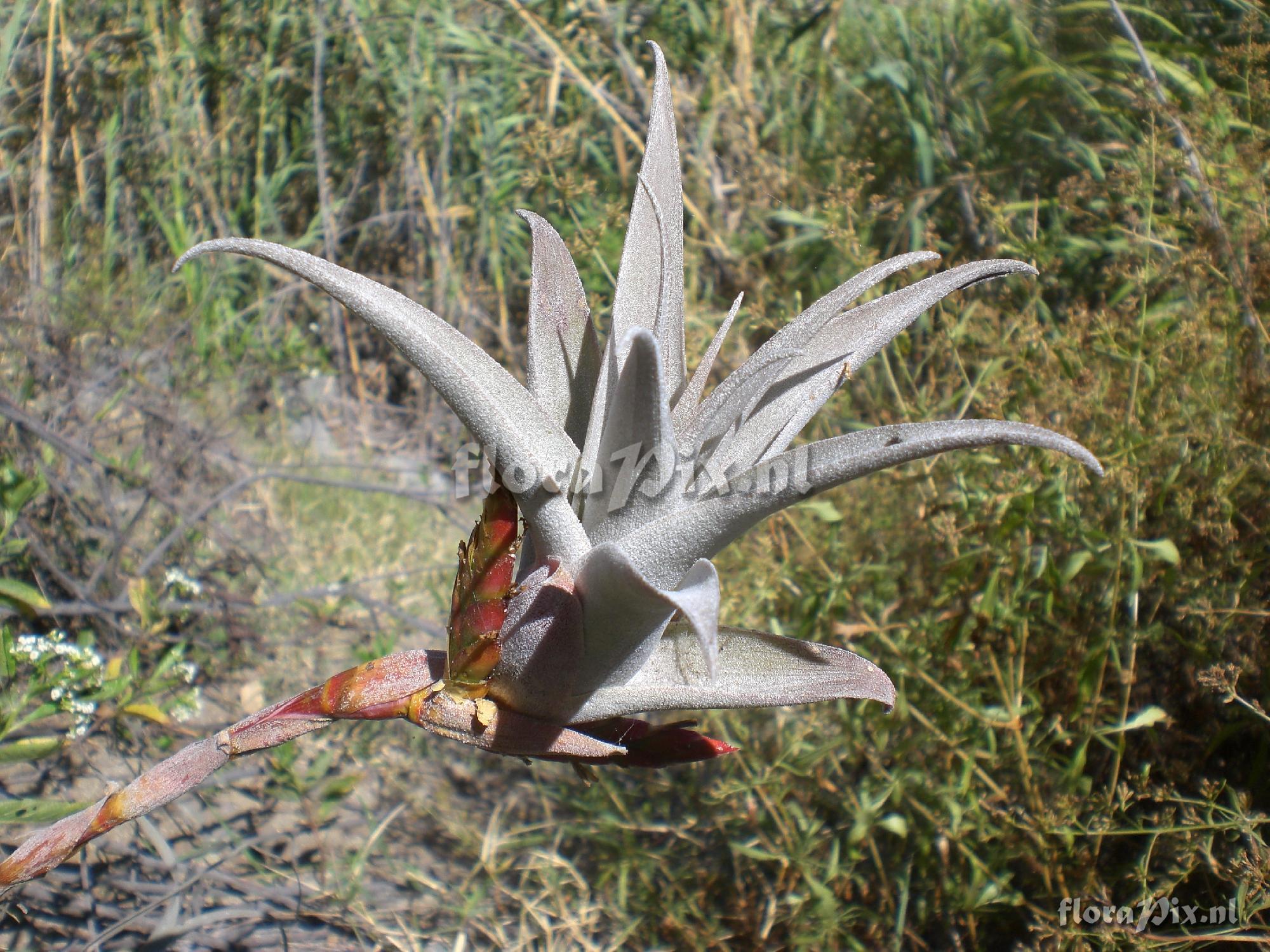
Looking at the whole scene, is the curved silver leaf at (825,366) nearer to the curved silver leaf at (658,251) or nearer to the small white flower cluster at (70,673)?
the curved silver leaf at (658,251)

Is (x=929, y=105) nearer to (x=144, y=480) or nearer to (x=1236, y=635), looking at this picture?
(x=1236, y=635)

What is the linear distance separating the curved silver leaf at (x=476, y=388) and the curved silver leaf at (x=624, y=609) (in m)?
0.04

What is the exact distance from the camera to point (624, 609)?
1.65 feet

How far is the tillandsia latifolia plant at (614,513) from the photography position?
48cm

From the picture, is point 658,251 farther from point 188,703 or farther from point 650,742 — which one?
point 188,703

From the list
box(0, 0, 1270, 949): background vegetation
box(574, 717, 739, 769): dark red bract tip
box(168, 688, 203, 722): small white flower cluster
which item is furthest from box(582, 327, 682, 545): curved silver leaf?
box(168, 688, 203, 722): small white flower cluster

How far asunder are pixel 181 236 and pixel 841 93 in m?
1.84

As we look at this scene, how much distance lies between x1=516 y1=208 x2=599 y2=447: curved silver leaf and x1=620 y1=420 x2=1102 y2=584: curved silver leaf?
11cm

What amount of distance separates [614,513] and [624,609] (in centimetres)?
6

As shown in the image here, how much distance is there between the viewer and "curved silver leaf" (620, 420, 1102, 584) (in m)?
0.45

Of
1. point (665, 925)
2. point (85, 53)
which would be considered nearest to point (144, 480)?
point (665, 925)

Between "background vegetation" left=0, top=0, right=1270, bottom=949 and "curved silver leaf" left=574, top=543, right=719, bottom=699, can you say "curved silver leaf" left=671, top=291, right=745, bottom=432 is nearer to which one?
"curved silver leaf" left=574, top=543, right=719, bottom=699

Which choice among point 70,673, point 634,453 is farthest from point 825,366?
point 70,673

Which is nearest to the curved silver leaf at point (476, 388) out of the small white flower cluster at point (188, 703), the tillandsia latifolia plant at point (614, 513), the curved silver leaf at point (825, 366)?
the tillandsia latifolia plant at point (614, 513)
